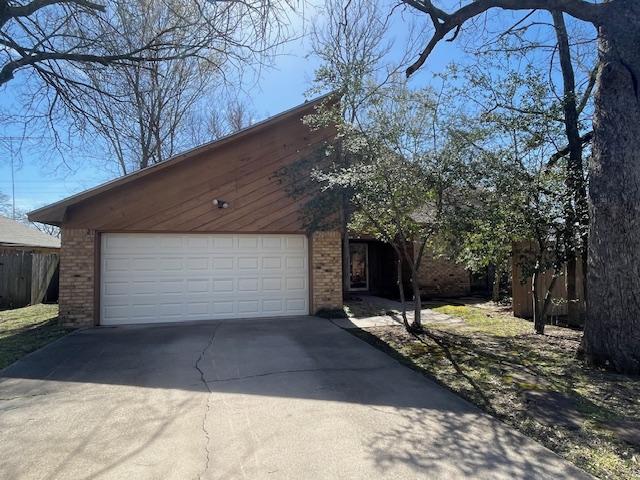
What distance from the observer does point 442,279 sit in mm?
14602

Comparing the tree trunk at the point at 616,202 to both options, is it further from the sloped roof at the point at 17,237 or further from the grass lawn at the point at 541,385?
the sloped roof at the point at 17,237

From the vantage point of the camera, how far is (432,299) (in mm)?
13750

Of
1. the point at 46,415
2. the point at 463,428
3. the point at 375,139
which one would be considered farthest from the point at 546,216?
the point at 46,415

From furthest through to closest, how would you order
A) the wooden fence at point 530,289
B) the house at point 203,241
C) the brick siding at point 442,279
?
the brick siding at point 442,279 → the house at point 203,241 → the wooden fence at point 530,289

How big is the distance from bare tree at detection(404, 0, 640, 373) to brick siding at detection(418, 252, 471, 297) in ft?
28.3

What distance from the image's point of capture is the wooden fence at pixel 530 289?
855 centimetres

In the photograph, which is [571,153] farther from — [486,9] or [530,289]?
[530,289]

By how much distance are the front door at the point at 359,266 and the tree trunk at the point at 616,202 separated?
10.7 meters

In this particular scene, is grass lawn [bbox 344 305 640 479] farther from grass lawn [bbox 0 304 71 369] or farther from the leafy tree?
grass lawn [bbox 0 304 71 369]

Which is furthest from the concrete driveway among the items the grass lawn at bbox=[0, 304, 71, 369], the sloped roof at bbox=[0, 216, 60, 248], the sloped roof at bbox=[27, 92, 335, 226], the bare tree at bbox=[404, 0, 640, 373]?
the sloped roof at bbox=[0, 216, 60, 248]

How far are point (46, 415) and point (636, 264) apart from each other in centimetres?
705

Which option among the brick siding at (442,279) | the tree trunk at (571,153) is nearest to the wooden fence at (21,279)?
the brick siding at (442,279)

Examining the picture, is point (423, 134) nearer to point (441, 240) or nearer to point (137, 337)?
point (441, 240)

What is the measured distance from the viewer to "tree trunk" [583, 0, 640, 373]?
5238mm
